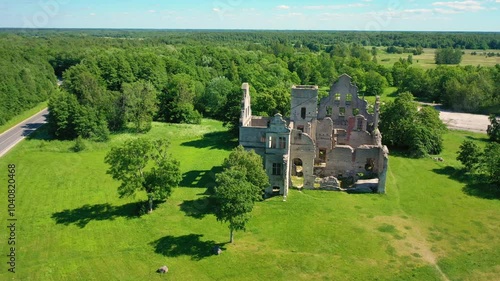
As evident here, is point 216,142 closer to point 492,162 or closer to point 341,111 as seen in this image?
point 341,111

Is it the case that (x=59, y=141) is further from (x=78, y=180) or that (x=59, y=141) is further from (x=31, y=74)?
(x=31, y=74)

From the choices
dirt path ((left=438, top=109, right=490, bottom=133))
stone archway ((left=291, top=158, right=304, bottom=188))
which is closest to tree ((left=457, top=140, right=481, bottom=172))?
stone archway ((left=291, top=158, right=304, bottom=188))

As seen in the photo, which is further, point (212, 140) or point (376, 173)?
point (212, 140)

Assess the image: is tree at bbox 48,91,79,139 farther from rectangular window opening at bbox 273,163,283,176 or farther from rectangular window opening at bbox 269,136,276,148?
rectangular window opening at bbox 273,163,283,176

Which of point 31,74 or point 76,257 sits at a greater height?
point 31,74

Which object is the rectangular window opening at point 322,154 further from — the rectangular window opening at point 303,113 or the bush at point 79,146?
the bush at point 79,146

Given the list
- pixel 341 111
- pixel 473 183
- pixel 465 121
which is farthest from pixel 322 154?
pixel 465 121

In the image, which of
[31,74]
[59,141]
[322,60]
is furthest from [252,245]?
[322,60]
